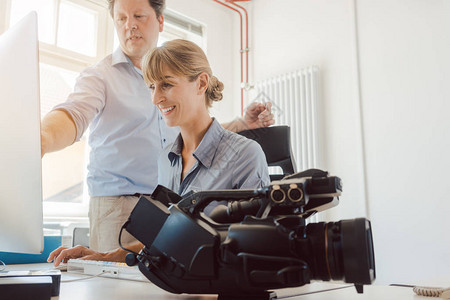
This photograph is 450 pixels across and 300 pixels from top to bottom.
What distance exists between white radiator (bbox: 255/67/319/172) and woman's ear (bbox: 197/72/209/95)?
6.27ft

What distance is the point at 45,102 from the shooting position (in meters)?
2.70

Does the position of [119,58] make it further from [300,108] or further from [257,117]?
[300,108]

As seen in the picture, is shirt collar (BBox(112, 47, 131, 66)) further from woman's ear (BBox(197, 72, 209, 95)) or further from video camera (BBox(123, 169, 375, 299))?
video camera (BBox(123, 169, 375, 299))

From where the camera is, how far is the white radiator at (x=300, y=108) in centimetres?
312

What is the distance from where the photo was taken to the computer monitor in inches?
21.2

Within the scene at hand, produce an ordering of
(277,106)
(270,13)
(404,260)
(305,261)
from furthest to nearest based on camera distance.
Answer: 1. (270,13)
2. (277,106)
3. (404,260)
4. (305,261)

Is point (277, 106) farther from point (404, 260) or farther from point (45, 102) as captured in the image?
point (45, 102)

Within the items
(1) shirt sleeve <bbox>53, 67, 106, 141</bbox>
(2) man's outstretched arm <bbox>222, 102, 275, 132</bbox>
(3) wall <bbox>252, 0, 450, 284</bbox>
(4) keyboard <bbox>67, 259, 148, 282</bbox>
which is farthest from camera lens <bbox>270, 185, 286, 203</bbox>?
(3) wall <bbox>252, 0, 450, 284</bbox>

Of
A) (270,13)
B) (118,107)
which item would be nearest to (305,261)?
(118,107)

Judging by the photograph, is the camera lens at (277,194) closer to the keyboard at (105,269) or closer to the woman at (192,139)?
the keyboard at (105,269)

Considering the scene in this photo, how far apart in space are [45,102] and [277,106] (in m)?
1.73

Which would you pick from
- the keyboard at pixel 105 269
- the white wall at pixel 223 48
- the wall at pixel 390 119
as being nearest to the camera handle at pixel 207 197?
the keyboard at pixel 105 269

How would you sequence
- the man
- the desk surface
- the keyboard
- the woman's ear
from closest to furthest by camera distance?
the desk surface → the keyboard → the woman's ear → the man

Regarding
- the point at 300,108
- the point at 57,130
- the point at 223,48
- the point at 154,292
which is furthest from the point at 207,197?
the point at 223,48
